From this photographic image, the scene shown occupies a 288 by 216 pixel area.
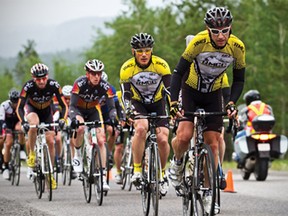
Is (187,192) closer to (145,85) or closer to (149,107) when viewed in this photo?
(145,85)

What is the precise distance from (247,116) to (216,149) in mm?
8445

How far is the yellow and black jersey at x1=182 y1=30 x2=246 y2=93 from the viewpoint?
28.0 feet

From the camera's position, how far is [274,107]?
5781 centimetres

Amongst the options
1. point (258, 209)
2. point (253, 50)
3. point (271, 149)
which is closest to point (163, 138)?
point (258, 209)

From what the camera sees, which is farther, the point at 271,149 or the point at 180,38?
the point at 180,38

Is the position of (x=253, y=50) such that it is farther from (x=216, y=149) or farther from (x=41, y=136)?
(x=216, y=149)

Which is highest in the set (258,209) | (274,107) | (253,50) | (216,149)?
(253,50)

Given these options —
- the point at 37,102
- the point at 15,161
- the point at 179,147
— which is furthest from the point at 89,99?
the point at 179,147

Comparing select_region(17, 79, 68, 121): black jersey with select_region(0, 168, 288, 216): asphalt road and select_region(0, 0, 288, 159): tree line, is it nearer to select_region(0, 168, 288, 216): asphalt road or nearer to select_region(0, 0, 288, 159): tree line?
select_region(0, 168, 288, 216): asphalt road

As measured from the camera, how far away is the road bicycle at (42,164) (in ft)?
42.8

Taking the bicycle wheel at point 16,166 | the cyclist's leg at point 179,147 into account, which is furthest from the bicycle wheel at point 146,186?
the bicycle wheel at point 16,166

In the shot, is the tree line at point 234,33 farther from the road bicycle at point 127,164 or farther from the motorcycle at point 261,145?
the road bicycle at point 127,164

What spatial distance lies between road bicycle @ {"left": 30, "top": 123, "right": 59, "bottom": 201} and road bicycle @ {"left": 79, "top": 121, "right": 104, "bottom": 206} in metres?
0.51

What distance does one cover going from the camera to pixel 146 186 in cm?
988
